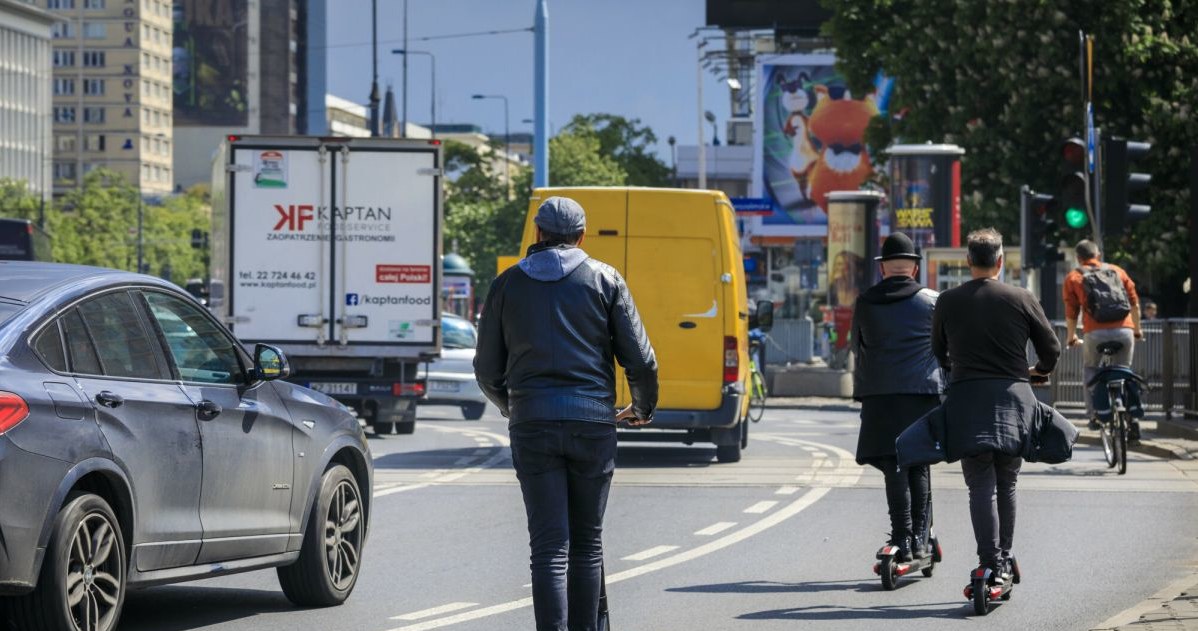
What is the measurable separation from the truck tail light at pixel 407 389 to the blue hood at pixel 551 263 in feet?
52.0

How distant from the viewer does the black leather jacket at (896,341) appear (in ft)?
34.1

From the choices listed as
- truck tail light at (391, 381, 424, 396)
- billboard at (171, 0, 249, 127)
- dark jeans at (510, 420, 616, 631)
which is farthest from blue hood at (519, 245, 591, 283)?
billboard at (171, 0, 249, 127)

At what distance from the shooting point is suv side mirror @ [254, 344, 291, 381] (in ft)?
29.7

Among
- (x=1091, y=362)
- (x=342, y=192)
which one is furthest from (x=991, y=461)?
(x=342, y=192)

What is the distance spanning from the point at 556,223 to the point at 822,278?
5401 cm

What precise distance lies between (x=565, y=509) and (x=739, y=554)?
191 inches

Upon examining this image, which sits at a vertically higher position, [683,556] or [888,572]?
[888,572]

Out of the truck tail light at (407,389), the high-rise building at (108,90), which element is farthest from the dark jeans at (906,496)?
the high-rise building at (108,90)

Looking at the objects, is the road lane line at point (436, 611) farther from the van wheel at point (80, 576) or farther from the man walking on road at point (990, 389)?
the man walking on road at point (990, 389)

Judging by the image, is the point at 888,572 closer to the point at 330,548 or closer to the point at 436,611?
the point at 436,611

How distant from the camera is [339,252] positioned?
22.9 m

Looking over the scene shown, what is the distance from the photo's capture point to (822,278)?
200 feet

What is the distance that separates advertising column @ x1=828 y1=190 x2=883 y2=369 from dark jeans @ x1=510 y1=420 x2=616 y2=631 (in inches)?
1225

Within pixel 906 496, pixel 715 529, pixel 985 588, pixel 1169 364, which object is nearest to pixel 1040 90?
pixel 1169 364
